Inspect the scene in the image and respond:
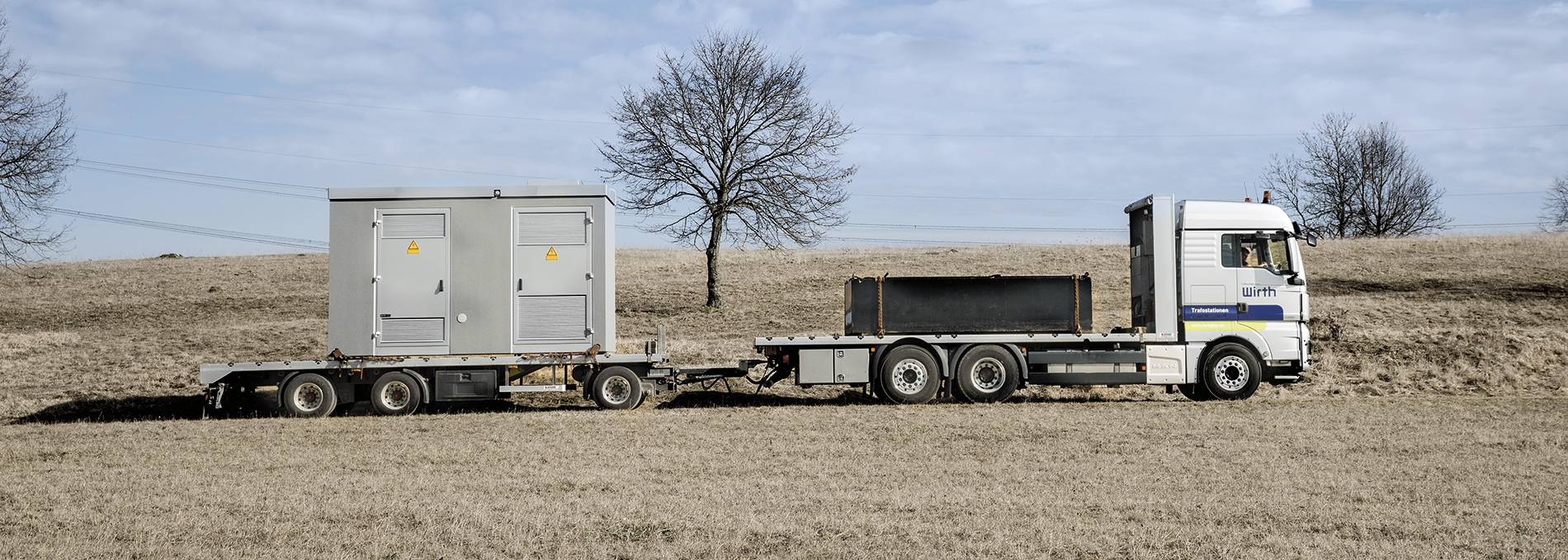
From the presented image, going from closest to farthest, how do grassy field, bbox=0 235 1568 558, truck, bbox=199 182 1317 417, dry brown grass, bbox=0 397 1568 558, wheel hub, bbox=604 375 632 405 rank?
dry brown grass, bbox=0 397 1568 558, grassy field, bbox=0 235 1568 558, truck, bbox=199 182 1317 417, wheel hub, bbox=604 375 632 405

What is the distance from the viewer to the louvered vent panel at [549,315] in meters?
14.7

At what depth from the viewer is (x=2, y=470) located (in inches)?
379

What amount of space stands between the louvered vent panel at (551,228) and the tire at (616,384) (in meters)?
1.88

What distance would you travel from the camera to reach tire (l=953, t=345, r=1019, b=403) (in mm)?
15219

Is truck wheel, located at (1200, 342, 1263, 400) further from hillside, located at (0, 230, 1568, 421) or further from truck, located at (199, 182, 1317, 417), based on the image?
hillside, located at (0, 230, 1568, 421)

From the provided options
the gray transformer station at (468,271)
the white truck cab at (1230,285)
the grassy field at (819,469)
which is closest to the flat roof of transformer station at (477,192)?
the gray transformer station at (468,271)

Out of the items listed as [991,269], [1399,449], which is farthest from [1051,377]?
[991,269]

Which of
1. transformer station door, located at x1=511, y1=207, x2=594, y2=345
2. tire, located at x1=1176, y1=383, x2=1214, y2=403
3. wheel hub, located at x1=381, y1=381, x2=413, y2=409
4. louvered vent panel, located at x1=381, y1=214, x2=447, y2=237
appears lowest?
tire, located at x1=1176, y1=383, x2=1214, y2=403

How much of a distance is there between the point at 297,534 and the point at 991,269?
99.9 ft

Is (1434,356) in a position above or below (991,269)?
below

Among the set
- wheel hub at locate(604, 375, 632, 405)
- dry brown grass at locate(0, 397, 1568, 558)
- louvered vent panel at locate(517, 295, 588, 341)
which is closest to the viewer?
dry brown grass at locate(0, 397, 1568, 558)

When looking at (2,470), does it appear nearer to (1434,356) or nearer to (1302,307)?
(1302,307)

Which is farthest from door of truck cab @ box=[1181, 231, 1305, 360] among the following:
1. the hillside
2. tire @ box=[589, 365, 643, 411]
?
tire @ box=[589, 365, 643, 411]

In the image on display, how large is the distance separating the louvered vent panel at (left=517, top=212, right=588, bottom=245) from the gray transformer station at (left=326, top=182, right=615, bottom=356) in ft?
0.04
